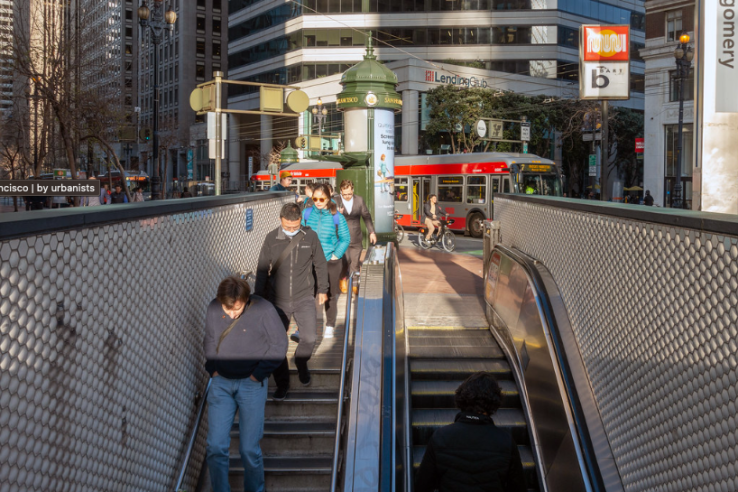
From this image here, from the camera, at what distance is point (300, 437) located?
21.6 ft

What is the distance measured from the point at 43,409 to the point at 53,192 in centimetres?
669

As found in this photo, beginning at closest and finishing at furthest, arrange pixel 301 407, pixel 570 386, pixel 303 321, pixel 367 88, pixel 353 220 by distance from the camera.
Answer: pixel 570 386 < pixel 301 407 < pixel 303 321 < pixel 353 220 < pixel 367 88

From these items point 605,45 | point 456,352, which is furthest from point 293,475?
point 605,45

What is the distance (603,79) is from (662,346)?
892 centimetres

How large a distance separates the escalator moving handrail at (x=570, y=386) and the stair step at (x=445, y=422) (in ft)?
4.09

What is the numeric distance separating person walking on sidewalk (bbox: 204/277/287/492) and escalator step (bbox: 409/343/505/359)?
3288mm

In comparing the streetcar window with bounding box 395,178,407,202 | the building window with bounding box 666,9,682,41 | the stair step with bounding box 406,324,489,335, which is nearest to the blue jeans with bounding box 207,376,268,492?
the stair step with bounding box 406,324,489,335

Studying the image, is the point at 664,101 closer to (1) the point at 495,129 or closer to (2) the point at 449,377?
(1) the point at 495,129

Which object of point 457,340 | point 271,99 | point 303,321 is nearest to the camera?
point 303,321

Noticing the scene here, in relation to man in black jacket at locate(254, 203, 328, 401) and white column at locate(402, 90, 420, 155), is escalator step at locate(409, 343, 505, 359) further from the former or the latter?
white column at locate(402, 90, 420, 155)

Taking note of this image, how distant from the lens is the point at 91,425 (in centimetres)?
400

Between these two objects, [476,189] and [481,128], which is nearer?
[476,189]

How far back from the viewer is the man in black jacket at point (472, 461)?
391 centimetres

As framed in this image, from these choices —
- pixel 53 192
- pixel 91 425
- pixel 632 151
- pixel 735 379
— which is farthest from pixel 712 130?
pixel 632 151
